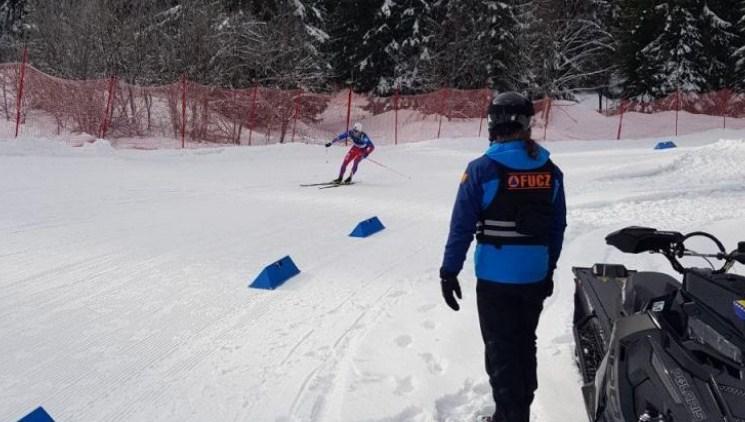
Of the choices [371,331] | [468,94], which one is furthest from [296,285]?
[468,94]

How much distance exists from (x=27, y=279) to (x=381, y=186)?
28.6 ft

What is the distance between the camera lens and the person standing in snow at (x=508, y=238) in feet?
9.41

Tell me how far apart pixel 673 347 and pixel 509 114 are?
127 cm

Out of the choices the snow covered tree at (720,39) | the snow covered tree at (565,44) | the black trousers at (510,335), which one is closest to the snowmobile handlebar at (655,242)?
the black trousers at (510,335)

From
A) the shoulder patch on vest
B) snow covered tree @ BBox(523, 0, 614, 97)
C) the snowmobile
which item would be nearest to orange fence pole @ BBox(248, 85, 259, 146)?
snow covered tree @ BBox(523, 0, 614, 97)

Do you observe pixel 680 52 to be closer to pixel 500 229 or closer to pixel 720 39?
pixel 720 39

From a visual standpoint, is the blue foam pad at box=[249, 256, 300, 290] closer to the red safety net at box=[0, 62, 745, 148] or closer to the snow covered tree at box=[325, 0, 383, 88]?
the red safety net at box=[0, 62, 745, 148]

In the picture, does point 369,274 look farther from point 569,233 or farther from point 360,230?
point 569,233

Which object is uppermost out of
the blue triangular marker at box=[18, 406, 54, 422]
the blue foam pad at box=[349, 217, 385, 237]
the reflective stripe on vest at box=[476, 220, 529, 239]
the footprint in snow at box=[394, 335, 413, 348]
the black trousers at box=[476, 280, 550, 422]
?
the reflective stripe on vest at box=[476, 220, 529, 239]

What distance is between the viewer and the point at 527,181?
2873 millimetres

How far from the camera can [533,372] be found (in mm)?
3117

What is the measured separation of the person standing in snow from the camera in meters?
2.87

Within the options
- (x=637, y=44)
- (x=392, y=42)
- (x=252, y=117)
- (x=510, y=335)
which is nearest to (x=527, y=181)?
(x=510, y=335)

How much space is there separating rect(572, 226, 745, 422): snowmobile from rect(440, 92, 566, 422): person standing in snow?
1.17ft
